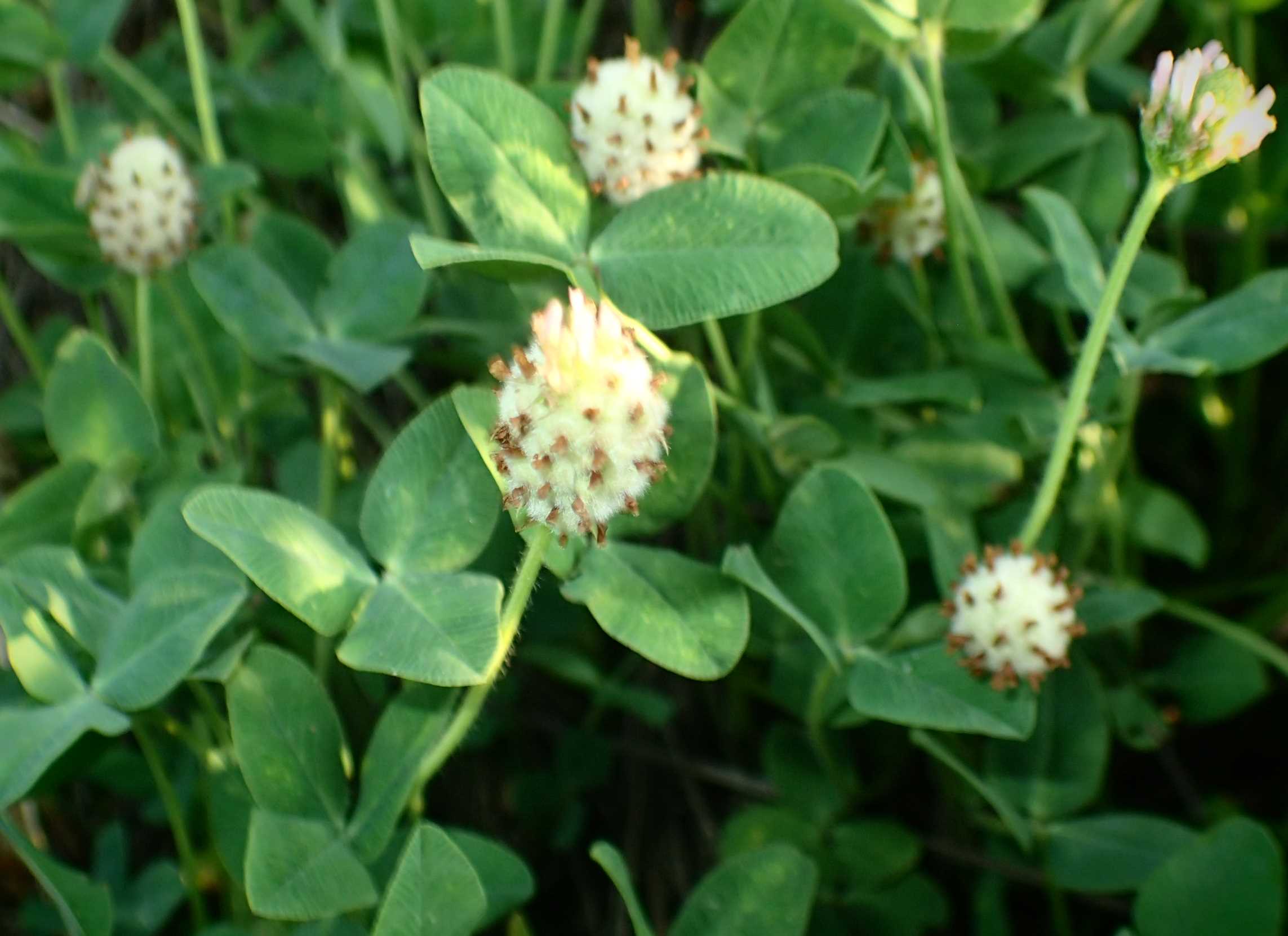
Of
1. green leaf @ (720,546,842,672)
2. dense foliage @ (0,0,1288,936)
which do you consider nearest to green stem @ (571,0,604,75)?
dense foliage @ (0,0,1288,936)

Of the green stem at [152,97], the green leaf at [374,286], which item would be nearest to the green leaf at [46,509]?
the green leaf at [374,286]

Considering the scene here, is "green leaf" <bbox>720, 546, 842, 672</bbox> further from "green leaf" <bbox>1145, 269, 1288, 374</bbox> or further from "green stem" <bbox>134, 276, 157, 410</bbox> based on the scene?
"green stem" <bbox>134, 276, 157, 410</bbox>

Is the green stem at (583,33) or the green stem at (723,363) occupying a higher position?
the green stem at (583,33)

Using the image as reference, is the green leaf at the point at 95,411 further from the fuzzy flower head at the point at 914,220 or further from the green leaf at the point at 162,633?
the fuzzy flower head at the point at 914,220

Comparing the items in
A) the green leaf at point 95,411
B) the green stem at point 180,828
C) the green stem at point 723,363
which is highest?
the green stem at point 723,363

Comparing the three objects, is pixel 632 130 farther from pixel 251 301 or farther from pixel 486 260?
pixel 251 301

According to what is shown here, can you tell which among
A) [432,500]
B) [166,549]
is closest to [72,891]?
[166,549]
